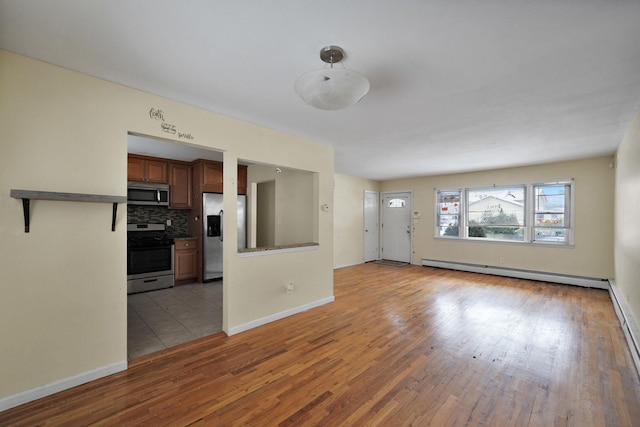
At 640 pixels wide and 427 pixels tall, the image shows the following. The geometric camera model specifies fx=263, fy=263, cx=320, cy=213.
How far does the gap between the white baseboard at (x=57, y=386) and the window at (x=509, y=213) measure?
6697 millimetres

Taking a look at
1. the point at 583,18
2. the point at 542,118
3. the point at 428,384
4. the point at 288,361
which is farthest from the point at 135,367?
the point at 542,118

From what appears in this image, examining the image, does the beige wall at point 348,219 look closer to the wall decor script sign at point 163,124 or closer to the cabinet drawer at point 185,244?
the cabinet drawer at point 185,244

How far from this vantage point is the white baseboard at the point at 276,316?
297cm

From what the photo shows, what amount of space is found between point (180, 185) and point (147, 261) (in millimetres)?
1560

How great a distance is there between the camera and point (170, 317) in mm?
3398

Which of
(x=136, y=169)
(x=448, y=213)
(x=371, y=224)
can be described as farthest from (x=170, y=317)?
(x=448, y=213)

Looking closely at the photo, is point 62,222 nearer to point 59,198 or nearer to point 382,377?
point 59,198

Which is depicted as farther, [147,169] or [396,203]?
[396,203]

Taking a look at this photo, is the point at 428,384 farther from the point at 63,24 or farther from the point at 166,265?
the point at 166,265

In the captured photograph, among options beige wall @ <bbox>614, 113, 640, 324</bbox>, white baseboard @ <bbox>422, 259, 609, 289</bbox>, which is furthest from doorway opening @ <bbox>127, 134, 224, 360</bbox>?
white baseboard @ <bbox>422, 259, 609, 289</bbox>

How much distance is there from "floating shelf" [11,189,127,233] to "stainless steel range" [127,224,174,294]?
2761 mm

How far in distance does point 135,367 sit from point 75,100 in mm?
2255

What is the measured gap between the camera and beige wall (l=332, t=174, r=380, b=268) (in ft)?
21.9

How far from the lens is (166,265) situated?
15.8 feet
